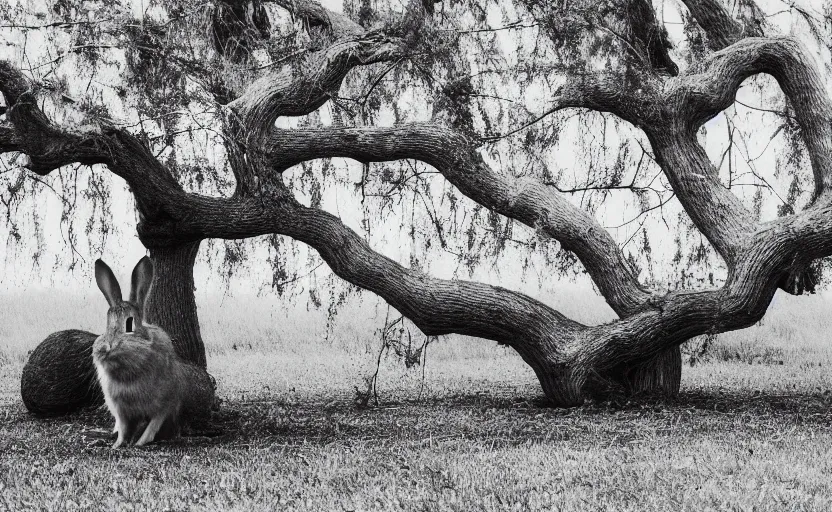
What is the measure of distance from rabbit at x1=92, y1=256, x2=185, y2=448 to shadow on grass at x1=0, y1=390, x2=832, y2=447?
344 mm

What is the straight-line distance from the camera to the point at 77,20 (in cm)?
804

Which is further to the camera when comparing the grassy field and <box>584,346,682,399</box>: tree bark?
<box>584,346,682,399</box>: tree bark

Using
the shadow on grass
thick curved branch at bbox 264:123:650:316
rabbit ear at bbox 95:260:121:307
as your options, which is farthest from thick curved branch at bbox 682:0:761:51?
rabbit ear at bbox 95:260:121:307

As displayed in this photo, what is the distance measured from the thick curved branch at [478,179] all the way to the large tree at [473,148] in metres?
0.02

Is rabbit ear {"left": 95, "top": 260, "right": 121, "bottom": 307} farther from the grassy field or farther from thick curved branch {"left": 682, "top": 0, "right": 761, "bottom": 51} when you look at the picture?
thick curved branch {"left": 682, "top": 0, "right": 761, "bottom": 51}

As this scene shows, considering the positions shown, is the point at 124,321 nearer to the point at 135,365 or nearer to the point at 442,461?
the point at 135,365

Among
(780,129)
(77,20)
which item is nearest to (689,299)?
(780,129)

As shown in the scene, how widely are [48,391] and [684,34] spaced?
309 inches

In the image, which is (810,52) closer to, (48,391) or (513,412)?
(513,412)

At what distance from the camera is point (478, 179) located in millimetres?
9305

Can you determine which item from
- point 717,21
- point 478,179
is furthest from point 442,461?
point 717,21

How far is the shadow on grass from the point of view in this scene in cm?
709

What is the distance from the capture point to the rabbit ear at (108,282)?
238 inches

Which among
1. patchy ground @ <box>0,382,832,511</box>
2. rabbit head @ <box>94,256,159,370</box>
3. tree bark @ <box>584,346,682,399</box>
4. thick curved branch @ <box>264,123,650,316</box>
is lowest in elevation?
patchy ground @ <box>0,382,832,511</box>
